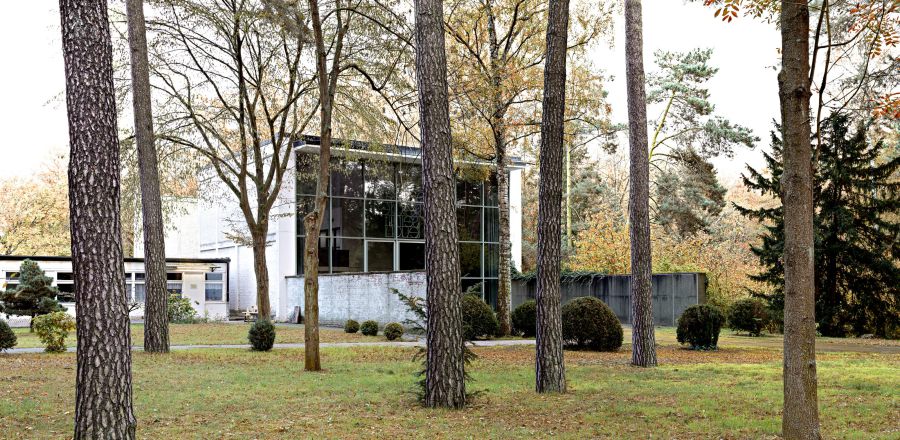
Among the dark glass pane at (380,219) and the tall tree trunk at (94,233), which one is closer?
the tall tree trunk at (94,233)

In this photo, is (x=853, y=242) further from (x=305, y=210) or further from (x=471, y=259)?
(x=305, y=210)

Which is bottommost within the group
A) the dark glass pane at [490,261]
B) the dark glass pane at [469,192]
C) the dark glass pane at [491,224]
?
the dark glass pane at [490,261]

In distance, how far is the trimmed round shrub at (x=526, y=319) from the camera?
22000 mm

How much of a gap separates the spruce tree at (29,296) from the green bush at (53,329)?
794 cm

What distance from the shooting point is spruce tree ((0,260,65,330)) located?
23500mm

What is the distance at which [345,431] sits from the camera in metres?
7.82

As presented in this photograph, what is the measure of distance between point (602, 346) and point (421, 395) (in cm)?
873

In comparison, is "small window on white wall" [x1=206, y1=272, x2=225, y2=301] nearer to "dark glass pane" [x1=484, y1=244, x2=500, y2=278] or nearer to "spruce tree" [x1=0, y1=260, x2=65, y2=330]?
"spruce tree" [x1=0, y1=260, x2=65, y2=330]

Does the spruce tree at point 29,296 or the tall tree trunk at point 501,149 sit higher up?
the tall tree trunk at point 501,149

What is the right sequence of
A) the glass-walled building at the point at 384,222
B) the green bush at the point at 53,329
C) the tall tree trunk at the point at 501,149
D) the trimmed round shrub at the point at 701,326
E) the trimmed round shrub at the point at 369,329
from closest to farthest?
the green bush at the point at 53,329, the trimmed round shrub at the point at 701,326, the tall tree trunk at the point at 501,149, the trimmed round shrub at the point at 369,329, the glass-walled building at the point at 384,222

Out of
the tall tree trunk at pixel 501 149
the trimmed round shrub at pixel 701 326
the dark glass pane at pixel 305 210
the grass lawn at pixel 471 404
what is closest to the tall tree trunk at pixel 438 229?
the grass lawn at pixel 471 404

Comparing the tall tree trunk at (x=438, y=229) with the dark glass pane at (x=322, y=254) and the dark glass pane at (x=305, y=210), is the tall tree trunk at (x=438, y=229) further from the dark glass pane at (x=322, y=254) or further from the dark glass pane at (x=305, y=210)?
the dark glass pane at (x=322, y=254)

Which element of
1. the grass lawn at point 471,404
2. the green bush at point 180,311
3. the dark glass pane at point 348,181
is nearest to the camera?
the grass lawn at point 471,404

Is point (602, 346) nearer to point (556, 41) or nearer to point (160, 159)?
point (556, 41)
